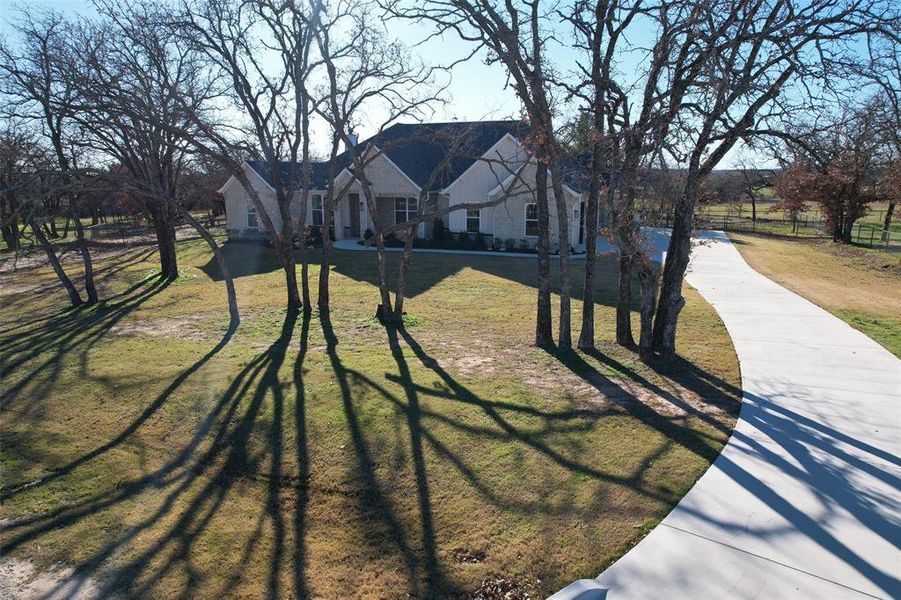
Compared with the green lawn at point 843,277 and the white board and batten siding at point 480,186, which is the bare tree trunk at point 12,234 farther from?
the white board and batten siding at point 480,186

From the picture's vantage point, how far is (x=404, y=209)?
2822 cm

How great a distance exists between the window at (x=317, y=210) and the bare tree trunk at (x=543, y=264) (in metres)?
21.4

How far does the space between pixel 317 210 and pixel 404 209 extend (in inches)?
208

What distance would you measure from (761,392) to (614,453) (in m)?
3.22

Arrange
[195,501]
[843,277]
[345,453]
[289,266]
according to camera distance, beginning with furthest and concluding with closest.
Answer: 1. [843,277]
2. [289,266]
3. [345,453]
4. [195,501]

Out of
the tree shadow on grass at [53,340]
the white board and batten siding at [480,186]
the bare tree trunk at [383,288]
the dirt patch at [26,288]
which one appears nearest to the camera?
the tree shadow on grass at [53,340]

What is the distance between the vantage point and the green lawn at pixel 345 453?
4711 millimetres

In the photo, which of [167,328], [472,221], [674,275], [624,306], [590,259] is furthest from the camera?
[472,221]

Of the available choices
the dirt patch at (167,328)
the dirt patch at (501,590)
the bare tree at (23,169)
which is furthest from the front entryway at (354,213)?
the dirt patch at (501,590)

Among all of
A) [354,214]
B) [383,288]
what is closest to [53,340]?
[383,288]

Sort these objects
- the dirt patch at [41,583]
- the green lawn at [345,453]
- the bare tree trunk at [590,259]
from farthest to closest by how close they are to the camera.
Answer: the bare tree trunk at [590,259]
the green lawn at [345,453]
the dirt patch at [41,583]

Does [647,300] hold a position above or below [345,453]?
above

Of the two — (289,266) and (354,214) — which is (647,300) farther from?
(354,214)

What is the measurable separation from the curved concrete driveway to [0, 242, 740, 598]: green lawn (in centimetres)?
31
